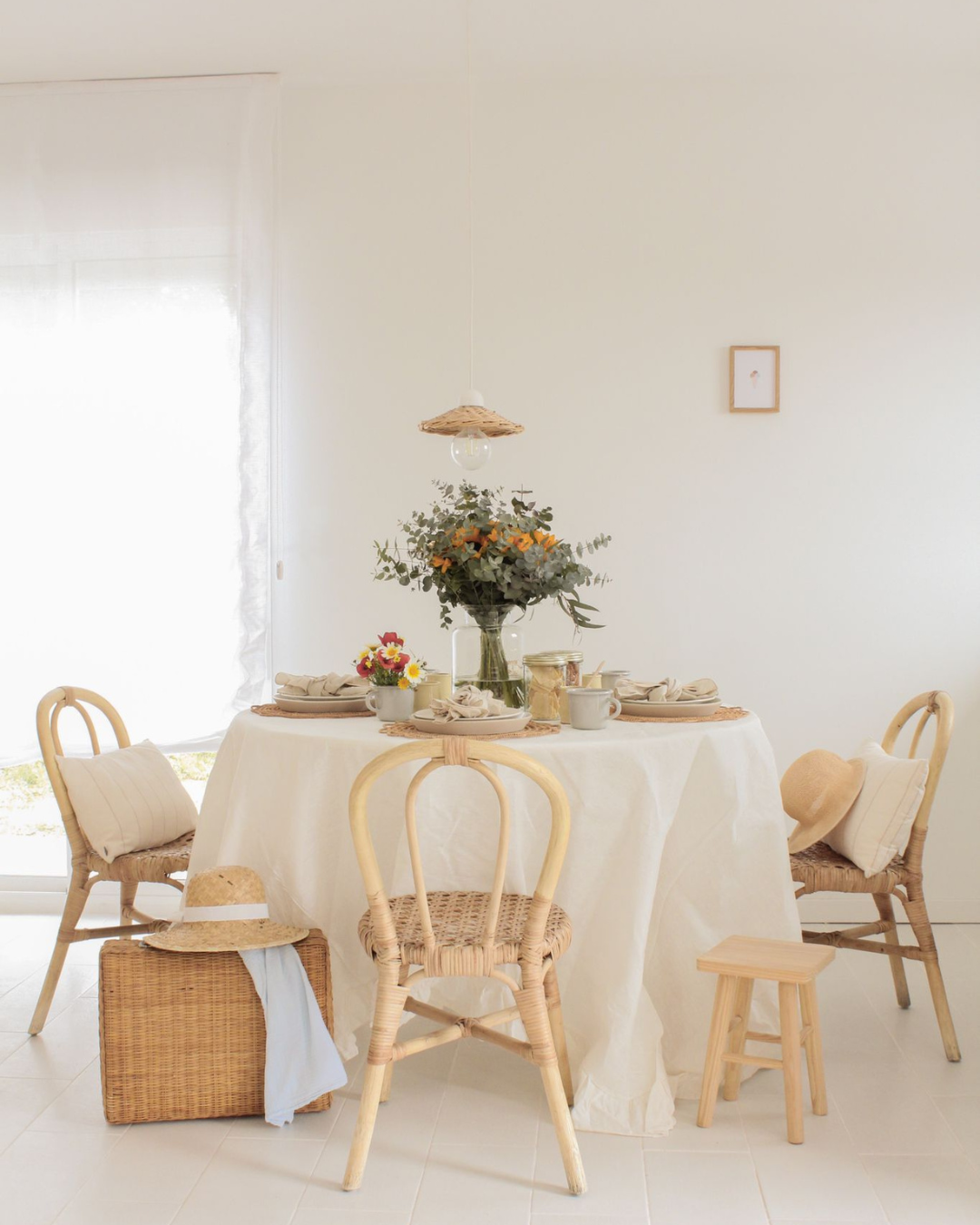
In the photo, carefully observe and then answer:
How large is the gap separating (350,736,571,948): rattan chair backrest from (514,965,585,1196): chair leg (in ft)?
0.49

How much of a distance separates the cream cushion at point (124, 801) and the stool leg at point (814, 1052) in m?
1.61

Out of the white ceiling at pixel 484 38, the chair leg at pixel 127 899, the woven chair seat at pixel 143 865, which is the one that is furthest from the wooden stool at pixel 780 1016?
the white ceiling at pixel 484 38

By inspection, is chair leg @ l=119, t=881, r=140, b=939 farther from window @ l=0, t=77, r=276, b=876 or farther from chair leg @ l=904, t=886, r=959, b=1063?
chair leg @ l=904, t=886, r=959, b=1063

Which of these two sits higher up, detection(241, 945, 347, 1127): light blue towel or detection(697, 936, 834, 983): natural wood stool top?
detection(697, 936, 834, 983): natural wood stool top

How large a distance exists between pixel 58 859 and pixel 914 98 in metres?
3.99

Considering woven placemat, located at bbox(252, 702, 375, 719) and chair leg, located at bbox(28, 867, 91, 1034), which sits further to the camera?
chair leg, located at bbox(28, 867, 91, 1034)

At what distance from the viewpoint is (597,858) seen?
2.29 m

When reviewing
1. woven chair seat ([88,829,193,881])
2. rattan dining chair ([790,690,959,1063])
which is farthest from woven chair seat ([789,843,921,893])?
woven chair seat ([88,829,193,881])

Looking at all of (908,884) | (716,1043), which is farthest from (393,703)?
(908,884)

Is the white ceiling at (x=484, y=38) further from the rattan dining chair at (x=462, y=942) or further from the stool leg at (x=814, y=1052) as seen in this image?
the stool leg at (x=814, y=1052)

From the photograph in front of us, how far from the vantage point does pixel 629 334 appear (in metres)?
3.75

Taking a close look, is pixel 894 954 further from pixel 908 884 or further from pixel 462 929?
pixel 462 929

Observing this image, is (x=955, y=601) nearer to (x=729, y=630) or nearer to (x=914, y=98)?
(x=729, y=630)

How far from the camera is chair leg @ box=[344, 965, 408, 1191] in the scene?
200 centimetres
